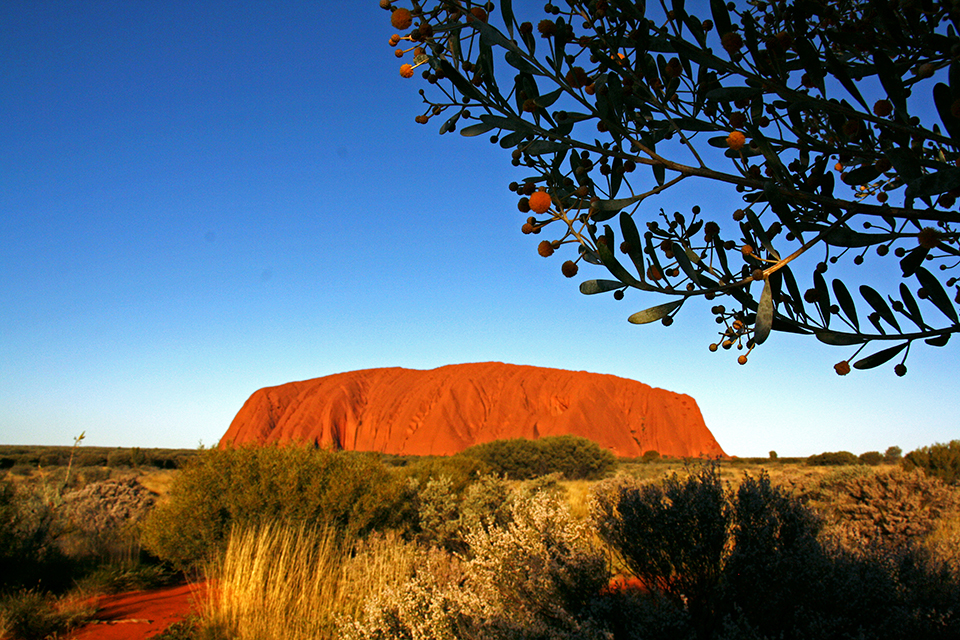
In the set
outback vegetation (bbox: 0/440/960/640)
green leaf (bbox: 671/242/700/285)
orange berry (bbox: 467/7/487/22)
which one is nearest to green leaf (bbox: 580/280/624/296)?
green leaf (bbox: 671/242/700/285)

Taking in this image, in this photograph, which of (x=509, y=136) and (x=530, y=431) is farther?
(x=530, y=431)

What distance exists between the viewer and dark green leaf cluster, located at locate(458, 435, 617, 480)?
24.0m

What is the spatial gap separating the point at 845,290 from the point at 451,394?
4699 cm

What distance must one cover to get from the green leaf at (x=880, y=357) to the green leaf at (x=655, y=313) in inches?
19.5

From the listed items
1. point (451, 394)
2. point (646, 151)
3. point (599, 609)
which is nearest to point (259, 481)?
point (599, 609)

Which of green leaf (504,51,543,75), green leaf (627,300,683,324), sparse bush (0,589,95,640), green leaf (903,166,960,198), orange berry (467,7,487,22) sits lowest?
sparse bush (0,589,95,640)

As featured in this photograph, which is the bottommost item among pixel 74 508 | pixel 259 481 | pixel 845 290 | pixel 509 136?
pixel 74 508

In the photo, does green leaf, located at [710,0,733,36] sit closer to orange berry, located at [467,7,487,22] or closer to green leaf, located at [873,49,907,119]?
green leaf, located at [873,49,907,119]

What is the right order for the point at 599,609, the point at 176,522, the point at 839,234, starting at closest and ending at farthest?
the point at 839,234 → the point at 599,609 → the point at 176,522

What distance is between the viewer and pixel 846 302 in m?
1.34

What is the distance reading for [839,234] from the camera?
1.18 metres

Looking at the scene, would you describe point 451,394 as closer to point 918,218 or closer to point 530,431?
point 530,431

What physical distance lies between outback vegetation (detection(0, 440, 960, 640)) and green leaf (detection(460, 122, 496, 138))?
10.3ft

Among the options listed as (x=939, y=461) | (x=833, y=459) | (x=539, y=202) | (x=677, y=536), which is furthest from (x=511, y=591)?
(x=833, y=459)
